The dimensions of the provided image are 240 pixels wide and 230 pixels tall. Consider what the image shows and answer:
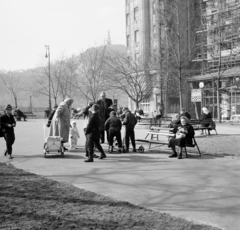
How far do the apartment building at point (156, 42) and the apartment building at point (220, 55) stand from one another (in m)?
1.76

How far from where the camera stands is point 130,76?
39156mm

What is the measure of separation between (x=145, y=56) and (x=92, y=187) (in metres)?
35.3

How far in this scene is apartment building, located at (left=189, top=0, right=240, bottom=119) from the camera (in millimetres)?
28266

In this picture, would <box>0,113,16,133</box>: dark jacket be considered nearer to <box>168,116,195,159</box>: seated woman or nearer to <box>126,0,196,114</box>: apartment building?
<box>168,116,195,159</box>: seated woman

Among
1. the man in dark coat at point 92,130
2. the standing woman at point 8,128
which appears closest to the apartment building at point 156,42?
the man in dark coat at point 92,130

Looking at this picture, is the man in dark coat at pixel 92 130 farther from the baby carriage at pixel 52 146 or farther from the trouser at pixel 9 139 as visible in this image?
the trouser at pixel 9 139

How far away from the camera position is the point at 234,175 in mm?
7988

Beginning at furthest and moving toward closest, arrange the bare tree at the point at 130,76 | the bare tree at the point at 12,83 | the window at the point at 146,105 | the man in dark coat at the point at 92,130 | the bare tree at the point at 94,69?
the bare tree at the point at 12,83 → the window at the point at 146,105 → the bare tree at the point at 94,69 → the bare tree at the point at 130,76 → the man in dark coat at the point at 92,130

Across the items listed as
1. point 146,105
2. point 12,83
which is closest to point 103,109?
point 146,105

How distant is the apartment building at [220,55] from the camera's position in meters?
28.3

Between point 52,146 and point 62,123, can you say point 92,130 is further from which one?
point 62,123

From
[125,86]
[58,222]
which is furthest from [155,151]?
[125,86]

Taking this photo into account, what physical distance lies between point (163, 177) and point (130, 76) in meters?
31.9

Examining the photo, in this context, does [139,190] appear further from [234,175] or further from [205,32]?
[205,32]
